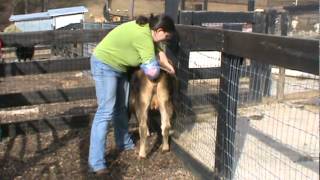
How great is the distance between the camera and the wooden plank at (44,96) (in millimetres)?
6781

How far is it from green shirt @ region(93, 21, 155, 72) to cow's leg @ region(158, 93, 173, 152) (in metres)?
0.56

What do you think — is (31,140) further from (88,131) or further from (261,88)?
(261,88)

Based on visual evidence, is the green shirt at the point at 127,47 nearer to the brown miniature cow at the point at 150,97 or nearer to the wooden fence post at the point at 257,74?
the brown miniature cow at the point at 150,97

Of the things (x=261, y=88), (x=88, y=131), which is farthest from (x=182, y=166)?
(x=261, y=88)

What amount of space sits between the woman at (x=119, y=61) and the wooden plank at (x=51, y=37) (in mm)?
1484

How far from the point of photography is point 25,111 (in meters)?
7.96

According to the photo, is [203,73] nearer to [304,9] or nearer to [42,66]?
[42,66]

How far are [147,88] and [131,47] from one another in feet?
2.01

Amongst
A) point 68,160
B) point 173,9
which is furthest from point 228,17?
Answer: point 68,160

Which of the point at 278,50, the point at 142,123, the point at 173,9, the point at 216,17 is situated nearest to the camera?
the point at 278,50

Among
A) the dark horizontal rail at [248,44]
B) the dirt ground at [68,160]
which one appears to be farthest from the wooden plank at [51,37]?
the dirt ground at [68,160]

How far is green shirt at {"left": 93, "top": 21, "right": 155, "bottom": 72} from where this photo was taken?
497cm

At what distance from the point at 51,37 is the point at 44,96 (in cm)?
81

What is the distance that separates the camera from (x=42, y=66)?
22.9 feet
